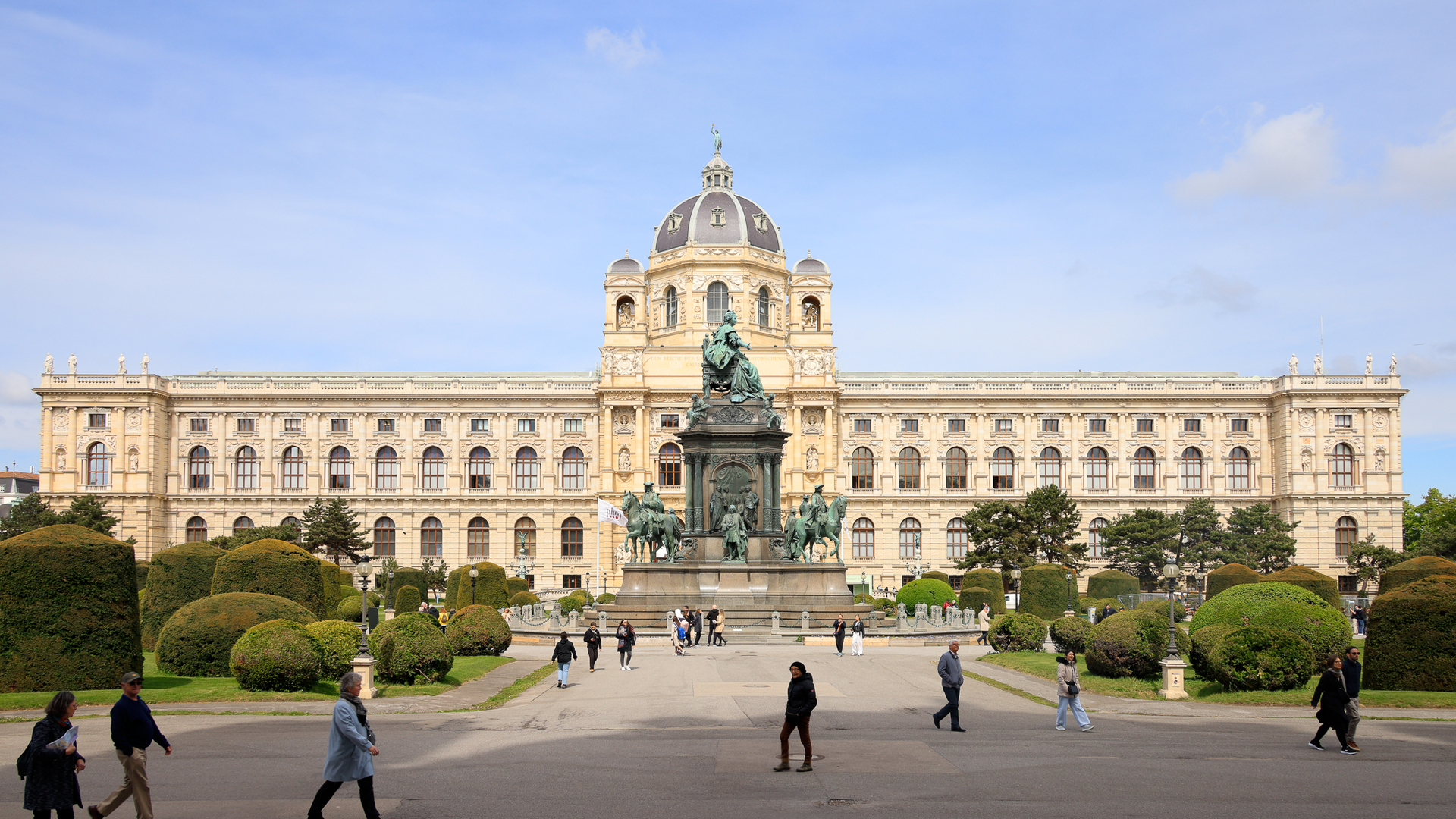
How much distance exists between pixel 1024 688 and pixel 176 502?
79.7 metres

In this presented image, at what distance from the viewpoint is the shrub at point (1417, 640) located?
25438mm

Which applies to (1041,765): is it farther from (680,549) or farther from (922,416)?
(922,416)

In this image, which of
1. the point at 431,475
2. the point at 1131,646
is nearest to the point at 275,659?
the point at 1131,646

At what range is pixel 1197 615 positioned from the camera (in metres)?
29.8

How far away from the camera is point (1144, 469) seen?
310 feet

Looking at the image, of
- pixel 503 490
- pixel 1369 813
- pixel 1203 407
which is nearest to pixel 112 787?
pixel 1369 813

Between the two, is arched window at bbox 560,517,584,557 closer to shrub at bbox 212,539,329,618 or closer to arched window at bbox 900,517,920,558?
arched window at bbox 900,517,920,558

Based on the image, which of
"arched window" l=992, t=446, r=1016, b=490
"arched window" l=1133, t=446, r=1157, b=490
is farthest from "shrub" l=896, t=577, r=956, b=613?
"arched window" l=1133, t=446, r=1157, b=490

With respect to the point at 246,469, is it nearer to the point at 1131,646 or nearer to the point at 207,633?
the point at 207,633

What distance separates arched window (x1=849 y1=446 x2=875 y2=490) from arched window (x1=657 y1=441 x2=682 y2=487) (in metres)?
12.9

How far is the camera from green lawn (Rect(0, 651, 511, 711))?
2291cm

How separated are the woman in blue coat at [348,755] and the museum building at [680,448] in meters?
77.4

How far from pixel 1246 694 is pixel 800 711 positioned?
13.2 m

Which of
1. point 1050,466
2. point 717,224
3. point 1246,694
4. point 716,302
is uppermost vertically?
point 717,224
